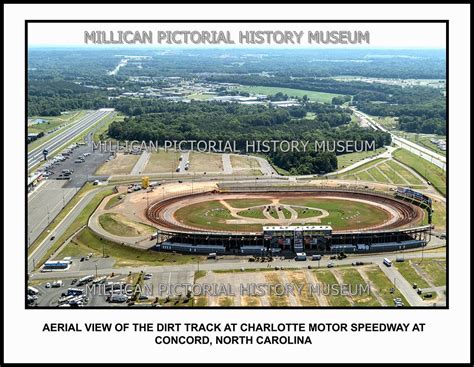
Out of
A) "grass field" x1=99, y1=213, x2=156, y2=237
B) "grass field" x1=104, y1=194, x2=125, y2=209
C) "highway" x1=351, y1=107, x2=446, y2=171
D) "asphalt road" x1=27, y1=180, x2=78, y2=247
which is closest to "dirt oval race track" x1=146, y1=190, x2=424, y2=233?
"grass field" x1=99, y1=213, x2=156, y2=237

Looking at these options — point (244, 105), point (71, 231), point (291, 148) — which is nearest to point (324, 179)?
point (291, 148)

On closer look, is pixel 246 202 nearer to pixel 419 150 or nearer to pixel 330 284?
pixel 330 284

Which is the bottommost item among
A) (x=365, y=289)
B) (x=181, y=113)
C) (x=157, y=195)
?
(x=365, y=289)

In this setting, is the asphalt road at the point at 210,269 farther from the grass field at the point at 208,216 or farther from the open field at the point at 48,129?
the open field at the point at 48,129

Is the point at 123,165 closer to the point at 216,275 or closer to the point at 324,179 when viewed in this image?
the point at 324,179

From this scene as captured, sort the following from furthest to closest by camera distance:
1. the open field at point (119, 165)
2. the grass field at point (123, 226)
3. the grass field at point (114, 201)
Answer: the open field at point (119, 165) < the grass field at point (114, 201) < the grass field at point (123, 226)

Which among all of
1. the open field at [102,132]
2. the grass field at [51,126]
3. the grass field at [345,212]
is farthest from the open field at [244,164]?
the grass field at [51,126]
